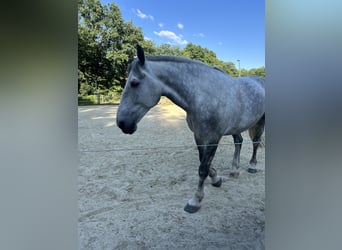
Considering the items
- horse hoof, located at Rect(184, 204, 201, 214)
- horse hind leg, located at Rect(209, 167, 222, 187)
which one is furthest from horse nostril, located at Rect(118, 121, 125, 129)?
horse hind leg, located at Rect(209, 167, 222, 187)

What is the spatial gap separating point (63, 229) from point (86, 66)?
0.54 m

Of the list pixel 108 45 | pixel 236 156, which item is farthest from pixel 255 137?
pixel 108 45

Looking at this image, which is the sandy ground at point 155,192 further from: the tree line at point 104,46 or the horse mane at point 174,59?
the horse mane at point 174,59

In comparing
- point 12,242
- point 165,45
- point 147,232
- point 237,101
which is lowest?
point 147,232

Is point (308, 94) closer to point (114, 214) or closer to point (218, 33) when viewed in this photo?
point (218, 33)

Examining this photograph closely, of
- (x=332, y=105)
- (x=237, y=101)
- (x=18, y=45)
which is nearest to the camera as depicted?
(x=18, y=45)

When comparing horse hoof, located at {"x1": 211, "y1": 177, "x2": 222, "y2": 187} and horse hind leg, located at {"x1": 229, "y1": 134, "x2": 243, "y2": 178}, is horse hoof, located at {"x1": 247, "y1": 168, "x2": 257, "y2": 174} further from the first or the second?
horse hoof, located at {"x1": 211, "y1": 177, "x2": 222, "y2": 187}

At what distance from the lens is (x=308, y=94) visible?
0.62 meters

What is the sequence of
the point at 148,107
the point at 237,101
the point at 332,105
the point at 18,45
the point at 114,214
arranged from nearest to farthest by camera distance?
the point at 18,45 → the point at 332,105 → the point at 148,107 → the point at 114,214 → the point at 237,101

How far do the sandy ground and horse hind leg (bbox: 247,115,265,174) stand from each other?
1.2 inches

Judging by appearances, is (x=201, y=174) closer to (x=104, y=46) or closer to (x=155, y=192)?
(x=155, y=192)

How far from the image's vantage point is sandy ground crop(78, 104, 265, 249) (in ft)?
3.25

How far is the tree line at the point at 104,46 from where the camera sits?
0.83 meters

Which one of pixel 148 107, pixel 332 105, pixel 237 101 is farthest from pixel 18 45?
pixel 237 101
